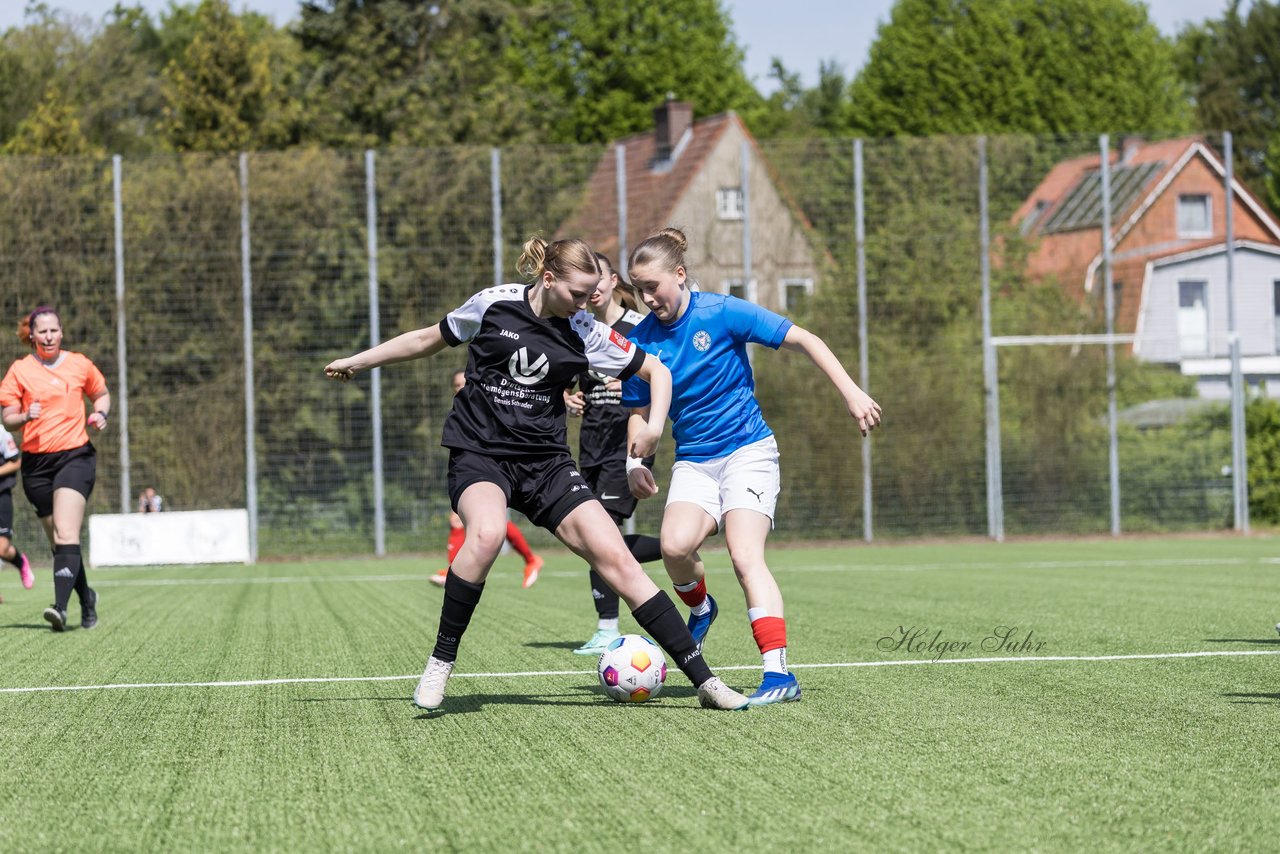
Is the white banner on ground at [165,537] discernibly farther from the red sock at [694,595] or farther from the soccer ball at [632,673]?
the soccer ball at [632,673]

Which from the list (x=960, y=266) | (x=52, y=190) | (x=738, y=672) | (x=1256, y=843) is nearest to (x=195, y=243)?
(x=52, y=190)

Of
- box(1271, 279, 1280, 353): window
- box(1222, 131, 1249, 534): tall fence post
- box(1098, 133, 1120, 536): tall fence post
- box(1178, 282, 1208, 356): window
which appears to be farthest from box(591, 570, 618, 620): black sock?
box(1271, 279, 1280, 353): window

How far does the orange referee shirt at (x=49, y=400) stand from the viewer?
9695mm

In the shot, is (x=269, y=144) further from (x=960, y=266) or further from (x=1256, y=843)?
(x=1256, y=843)

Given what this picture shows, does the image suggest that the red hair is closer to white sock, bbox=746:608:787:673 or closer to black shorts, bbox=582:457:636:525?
black shorts, bbox=582:457:636:525

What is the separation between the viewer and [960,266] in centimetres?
2372

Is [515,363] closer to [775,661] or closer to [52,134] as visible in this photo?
[775,661]

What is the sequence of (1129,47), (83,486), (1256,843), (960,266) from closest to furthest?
(1256,843)
(83,486)
(960,266)
(1129,47)

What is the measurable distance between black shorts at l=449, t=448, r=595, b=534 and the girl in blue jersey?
0.31 m

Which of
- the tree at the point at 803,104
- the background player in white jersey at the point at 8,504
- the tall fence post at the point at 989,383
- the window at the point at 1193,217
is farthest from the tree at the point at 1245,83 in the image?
the background player in white jersey at the point at 8,504

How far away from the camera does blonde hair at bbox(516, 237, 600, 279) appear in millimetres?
5797

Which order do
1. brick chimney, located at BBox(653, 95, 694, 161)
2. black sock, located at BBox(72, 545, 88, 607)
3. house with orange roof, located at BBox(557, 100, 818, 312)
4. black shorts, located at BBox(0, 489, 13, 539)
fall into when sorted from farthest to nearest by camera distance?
brick chimney, located at BBox(653, 95, 694, 161), house with orange roof, located at BBox(557, 100, 818, 312), black shorts, located at BBox(0, 489, 13, 539), black sock, located at BBox(72, 545, 88, 607)

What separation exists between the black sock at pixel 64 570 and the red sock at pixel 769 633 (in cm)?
514

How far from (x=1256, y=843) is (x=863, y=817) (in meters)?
0.89
